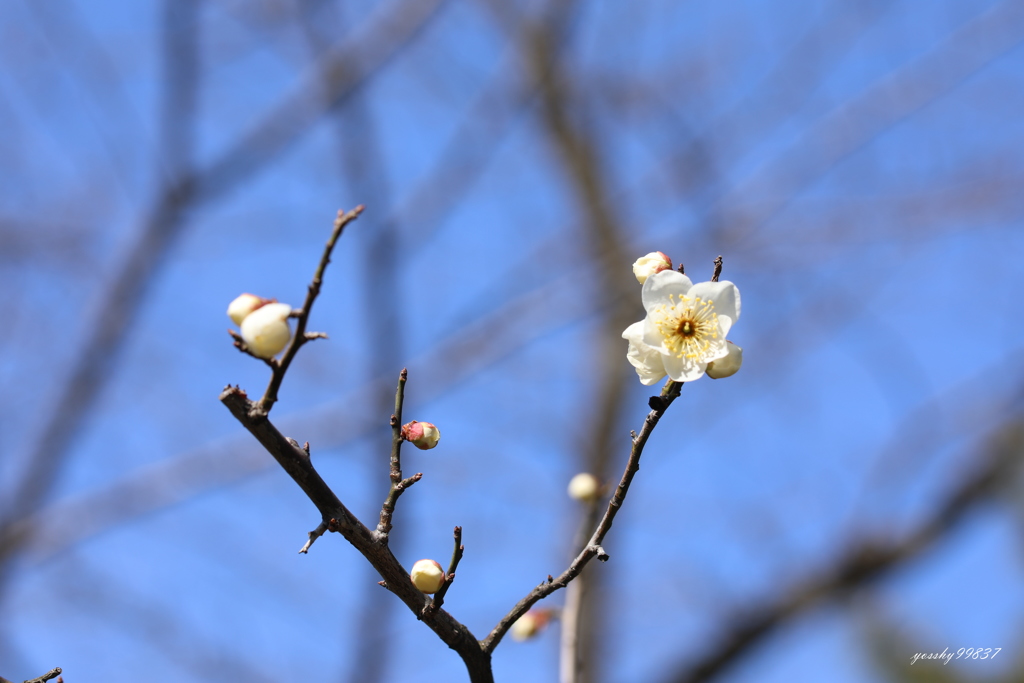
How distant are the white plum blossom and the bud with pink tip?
523 millimetres

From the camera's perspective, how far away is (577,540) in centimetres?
156

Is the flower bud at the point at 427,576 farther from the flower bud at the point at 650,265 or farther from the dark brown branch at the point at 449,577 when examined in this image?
the flower bud at the point at 650,265

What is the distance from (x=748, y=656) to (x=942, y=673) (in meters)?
3.25

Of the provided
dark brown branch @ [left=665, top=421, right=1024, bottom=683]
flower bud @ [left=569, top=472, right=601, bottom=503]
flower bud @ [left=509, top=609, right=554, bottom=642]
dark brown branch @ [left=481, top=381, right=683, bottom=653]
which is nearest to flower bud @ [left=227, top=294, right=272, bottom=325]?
dark brown branch @ [left=481, top=381, right=683, bottom=653]

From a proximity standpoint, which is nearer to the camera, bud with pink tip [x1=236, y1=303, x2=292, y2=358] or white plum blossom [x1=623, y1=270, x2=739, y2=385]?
bud with pink tip [x1=236, y1=303, x2=292, y2=358]

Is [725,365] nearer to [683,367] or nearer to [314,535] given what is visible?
Result: [683,367]

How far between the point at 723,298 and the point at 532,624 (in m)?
1.13

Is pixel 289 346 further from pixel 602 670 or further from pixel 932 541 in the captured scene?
pixel 602 670

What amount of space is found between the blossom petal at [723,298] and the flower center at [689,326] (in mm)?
17

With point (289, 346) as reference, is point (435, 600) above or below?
below

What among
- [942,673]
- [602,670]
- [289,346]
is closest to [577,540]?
[289,346]

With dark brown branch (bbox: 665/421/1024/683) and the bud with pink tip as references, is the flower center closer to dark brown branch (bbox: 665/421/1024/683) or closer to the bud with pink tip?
the bud with pink tip

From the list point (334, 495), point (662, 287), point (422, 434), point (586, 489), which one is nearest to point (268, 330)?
point (334, 495)

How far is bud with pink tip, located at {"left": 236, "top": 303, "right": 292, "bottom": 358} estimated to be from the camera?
89 cm
